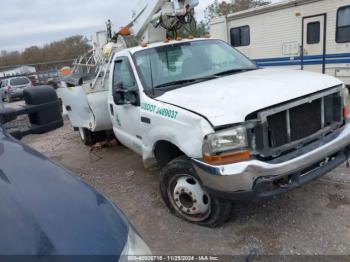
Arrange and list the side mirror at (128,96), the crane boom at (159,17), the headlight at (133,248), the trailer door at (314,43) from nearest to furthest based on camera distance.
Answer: the headlight at (133,248)
the side mirror at (128,96)
the crane boom at (159,17)
the trailer door at (314,43)

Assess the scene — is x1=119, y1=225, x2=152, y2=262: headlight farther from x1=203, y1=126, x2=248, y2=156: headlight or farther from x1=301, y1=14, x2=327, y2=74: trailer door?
x1=301, y1=14, x2=327, y2=74: trailer door

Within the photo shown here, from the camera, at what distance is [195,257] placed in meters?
3.22

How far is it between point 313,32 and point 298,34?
1.52 feet

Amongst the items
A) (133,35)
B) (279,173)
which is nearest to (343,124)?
(279,173)

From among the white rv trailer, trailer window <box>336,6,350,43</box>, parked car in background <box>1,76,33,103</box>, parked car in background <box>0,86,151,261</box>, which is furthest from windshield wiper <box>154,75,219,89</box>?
parked car in background <box>1,76,33,103</box>

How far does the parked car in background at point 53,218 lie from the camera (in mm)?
1391

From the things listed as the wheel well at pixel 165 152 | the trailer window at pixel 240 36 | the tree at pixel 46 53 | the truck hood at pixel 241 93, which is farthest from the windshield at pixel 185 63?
the tree at pixel 46 53

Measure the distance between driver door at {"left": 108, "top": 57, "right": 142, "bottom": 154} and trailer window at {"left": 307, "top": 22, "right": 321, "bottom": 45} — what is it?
712 centimetres

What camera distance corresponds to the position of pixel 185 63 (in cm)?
449

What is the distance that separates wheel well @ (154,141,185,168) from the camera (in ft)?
13.0

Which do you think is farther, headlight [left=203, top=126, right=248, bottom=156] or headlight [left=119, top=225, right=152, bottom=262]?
headlight [left=203, top=126, right=248, bottom=156]

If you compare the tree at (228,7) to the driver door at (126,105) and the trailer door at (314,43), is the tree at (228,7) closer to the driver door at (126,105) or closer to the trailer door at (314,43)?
the trailer door at (314,43)

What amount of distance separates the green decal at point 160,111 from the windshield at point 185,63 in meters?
0.27

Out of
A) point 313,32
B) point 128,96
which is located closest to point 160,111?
point 128,96
